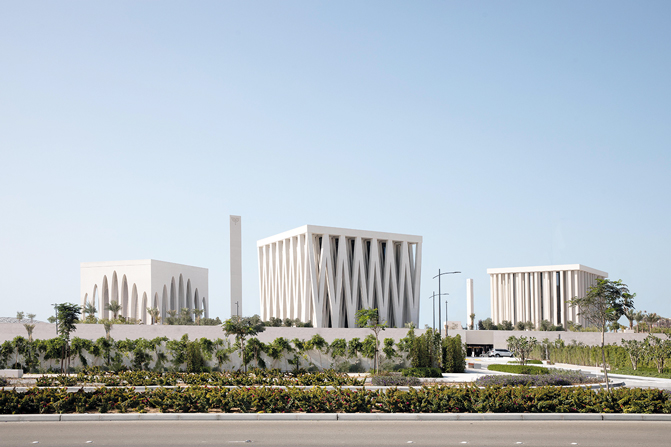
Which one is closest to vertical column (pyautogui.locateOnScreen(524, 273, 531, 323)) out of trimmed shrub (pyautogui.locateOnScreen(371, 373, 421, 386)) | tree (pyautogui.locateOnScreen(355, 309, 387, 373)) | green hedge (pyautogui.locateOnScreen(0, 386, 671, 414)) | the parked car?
the parked car

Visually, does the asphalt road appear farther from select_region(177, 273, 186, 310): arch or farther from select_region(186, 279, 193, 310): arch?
select_region(186, 279, 193, 310): arch

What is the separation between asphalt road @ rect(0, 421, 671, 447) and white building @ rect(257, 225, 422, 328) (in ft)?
159

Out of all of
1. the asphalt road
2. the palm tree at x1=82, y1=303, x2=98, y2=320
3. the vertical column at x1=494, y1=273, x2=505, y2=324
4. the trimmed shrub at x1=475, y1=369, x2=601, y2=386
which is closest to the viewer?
the asphalt road

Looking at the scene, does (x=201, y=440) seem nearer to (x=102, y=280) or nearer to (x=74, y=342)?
(x=74, y=342)

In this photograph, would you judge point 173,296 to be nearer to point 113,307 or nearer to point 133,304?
point 133,304

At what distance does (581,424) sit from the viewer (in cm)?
1482

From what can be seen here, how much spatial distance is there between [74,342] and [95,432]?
23537 millimetres

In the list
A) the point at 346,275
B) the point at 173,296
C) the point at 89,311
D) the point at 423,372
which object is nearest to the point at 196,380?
the point at 423,372

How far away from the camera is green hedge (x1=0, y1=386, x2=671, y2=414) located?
15922 millimetres

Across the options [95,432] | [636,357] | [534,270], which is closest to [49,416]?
[95,432]

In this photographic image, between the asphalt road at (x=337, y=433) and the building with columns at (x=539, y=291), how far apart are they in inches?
3232

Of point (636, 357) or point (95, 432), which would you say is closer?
point (95, 432)

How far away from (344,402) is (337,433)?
2.89 m

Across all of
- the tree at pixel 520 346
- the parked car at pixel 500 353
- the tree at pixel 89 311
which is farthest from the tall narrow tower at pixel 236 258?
the parked car at pixel 500 353
